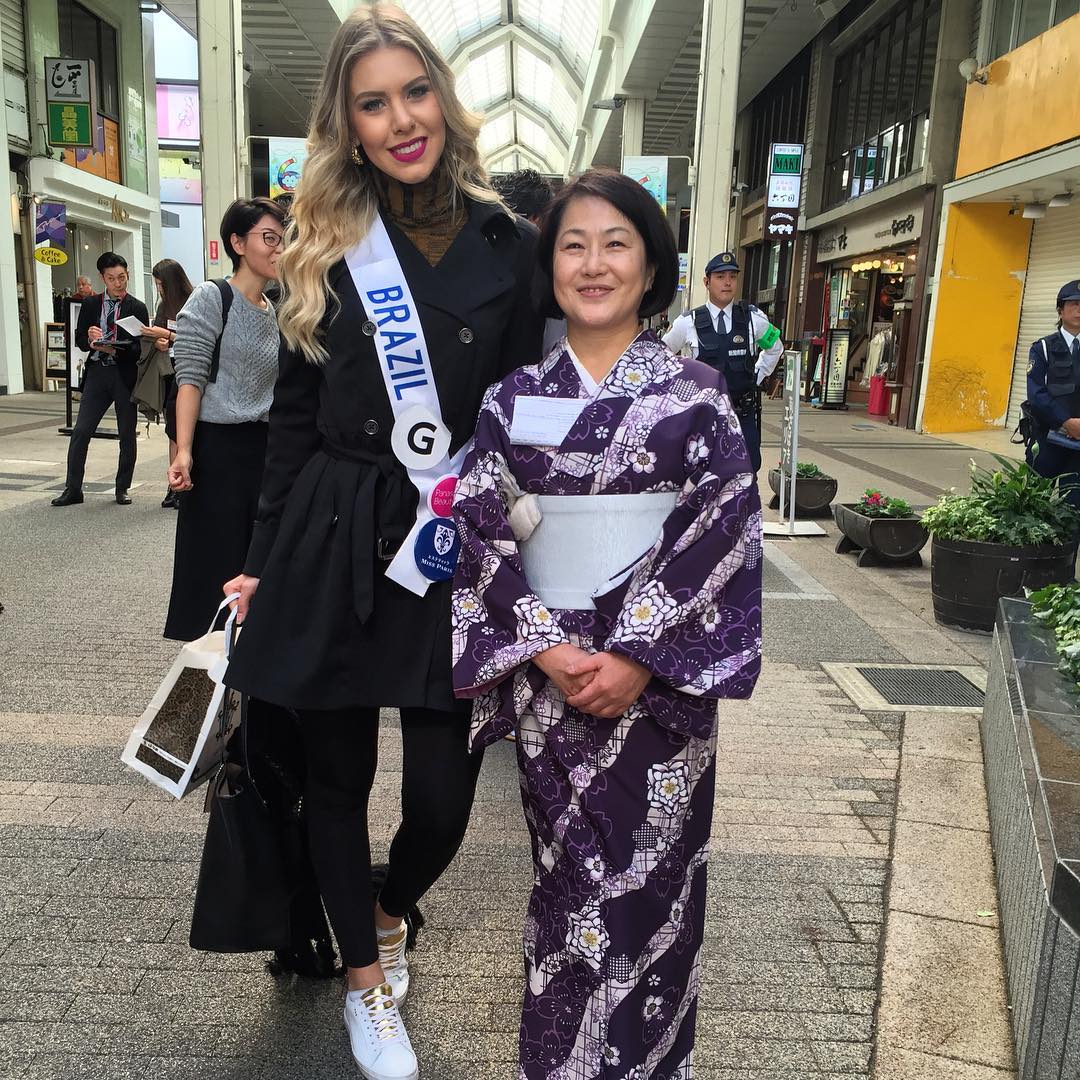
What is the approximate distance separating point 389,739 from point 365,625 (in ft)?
6.53

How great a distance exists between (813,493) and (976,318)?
971 centimetres

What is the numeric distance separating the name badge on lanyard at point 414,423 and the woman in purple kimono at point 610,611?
12cm

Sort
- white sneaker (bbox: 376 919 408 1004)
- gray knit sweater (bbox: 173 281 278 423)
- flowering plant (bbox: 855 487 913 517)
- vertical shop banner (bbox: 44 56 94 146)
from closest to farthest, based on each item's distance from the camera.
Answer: white sneaker (bbox: 376 919 408 1004) < gray knit sweater (bbox: 173 281 278 423) < flowering plant (bbox: 855 487 913 517) < vertical shop banner (bbox: 44 56 94 146)

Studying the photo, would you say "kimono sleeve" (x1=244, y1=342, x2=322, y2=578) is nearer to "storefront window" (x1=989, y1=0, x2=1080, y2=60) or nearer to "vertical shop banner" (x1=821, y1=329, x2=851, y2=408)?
"storefront window" (x1=989, y1=0, x2=1080, y2=60)

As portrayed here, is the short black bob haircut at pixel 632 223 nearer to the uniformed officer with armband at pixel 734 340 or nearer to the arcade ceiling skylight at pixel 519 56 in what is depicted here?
the uniformed officer with armband at pixel 734 340

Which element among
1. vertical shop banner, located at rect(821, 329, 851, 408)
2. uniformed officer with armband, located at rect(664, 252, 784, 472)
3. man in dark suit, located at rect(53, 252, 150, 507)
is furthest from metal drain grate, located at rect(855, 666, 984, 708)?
vertical shop banner, located at rect(821, 329, 851, 408)

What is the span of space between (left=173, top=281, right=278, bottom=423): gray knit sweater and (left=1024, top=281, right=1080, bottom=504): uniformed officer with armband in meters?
5.26

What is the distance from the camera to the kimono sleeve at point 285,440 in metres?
1.98

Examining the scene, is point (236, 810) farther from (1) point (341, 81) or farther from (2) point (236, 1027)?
(1) point (341, 81)

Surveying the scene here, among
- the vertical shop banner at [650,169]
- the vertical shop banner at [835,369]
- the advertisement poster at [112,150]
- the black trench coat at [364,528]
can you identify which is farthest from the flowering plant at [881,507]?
the advertisement poster at [112,150]

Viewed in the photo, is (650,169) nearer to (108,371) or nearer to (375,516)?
(108,371)

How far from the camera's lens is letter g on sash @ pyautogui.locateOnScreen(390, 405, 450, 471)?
1.89m

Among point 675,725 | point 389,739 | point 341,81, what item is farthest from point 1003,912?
point 341,81

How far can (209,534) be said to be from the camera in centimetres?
362
